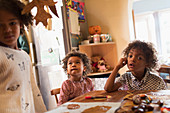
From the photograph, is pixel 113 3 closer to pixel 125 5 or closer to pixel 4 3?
pixel 125 5

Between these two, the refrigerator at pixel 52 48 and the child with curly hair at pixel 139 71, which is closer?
the child with curly hair at pixel 139 71

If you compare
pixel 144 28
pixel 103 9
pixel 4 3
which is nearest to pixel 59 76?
pixel 103 9

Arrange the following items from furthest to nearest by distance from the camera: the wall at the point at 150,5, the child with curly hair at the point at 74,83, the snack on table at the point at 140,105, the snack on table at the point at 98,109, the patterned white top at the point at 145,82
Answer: the wall at the point at 150,5 < the child with curly hair at the point at 74,83 < the patterned white top at the point at 145,82 < the snack on table at the point at 98,109 < the snack on table at the point at 140,105

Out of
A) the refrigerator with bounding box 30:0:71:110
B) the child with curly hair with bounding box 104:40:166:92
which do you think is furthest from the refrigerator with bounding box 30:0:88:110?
the child with curly hair with bounding box 104:40:166:92

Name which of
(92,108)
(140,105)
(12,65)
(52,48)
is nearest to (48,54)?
(52,48)

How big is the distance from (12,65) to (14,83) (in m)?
0.10

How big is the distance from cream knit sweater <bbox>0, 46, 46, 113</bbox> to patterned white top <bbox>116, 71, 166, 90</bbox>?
0.80m

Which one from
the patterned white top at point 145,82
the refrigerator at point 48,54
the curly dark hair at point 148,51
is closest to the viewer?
the patterned white top at point 145,82

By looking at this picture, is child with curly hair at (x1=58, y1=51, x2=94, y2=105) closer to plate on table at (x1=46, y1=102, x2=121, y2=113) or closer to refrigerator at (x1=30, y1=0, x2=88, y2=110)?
plate on table at (x1=46, y1=102, x2=121, y2=113)

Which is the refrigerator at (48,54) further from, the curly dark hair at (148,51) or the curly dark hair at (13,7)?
the curly dark hair at (13,7)

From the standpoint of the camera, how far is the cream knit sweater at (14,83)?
92 centimetres

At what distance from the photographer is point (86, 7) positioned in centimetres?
367

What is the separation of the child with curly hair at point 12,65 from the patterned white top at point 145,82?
836 mm

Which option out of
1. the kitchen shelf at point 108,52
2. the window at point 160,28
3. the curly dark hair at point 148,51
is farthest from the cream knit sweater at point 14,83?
the window at point 160,28
